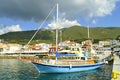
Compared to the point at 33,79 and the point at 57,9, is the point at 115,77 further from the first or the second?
the point at 57,9

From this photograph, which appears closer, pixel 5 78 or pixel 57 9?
pixel 5 78

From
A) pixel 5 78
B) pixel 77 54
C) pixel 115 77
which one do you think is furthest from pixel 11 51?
pixel 115 77

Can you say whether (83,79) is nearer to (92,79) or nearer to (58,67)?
(92,79)

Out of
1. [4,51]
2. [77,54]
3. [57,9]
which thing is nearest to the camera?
[57,9]

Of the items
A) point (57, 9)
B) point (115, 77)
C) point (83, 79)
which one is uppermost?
point (57, 9)

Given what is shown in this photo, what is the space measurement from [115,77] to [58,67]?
115ft

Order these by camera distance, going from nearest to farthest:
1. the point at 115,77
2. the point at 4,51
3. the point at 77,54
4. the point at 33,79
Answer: the point at 115,77
the point at 33,79
the point at 77,54
the point at 4,51

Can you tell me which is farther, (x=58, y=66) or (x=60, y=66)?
(x=60, y=66)

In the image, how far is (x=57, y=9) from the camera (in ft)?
184

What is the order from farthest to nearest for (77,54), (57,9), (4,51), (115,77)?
(4,51) → (77,54) → (57,9) → (115,77)

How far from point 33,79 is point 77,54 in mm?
21314

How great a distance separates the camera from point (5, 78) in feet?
147

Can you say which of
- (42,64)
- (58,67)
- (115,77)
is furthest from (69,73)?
(115,77)

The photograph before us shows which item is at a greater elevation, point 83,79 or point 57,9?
point 57,9
